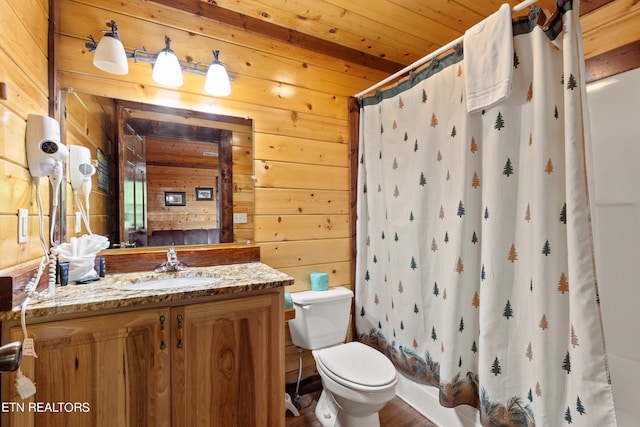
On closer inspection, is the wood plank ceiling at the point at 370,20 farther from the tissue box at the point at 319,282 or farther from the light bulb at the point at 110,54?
the tissue box at the point at 319,282

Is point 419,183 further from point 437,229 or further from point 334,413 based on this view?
point 334,413

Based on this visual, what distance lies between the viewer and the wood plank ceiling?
1398 millimetres

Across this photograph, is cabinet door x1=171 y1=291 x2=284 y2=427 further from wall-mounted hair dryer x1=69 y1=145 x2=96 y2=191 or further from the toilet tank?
wall-mounted hair dryer x1=69 y1=145 x2=96 y2=191

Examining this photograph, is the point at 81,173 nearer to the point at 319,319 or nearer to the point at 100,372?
the point at 100,372

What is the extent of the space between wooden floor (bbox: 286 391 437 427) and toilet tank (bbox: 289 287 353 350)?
0.40 meters

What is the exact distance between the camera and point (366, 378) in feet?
4.48

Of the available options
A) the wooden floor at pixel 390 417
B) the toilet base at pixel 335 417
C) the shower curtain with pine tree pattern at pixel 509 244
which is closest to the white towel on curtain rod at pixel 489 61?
the shower curtain with pine tree pattern at pixel 509 244

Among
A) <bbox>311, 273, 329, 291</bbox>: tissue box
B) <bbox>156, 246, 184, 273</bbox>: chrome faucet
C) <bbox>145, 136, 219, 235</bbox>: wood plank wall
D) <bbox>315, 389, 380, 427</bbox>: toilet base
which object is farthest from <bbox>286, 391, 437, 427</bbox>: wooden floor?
<bbox>145, 136, 219, 235</bbox>: wood plank wall

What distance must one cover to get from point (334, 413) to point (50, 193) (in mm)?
1758

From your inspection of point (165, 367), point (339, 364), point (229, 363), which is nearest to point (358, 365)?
point (339, 364)

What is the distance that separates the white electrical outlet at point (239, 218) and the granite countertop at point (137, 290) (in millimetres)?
340

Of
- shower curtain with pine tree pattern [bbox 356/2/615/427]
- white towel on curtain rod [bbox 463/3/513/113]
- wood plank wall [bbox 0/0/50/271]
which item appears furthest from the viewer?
white towel on curtain rod [bbox 463/3/513/113]

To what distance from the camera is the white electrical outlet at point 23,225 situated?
1013 mm

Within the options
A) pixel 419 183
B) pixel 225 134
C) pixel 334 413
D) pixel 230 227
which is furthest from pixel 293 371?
pixel 225 134
